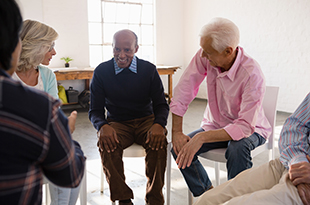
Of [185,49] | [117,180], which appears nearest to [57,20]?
[185,49]

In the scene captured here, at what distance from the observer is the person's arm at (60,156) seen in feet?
2.36

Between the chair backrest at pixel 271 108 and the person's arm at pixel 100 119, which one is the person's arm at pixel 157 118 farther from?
the chair backrest at pixel 271 108

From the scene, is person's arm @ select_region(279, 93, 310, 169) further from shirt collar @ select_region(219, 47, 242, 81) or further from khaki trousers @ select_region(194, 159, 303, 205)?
shirt collar @ select_region(219, 47, 242, 81)

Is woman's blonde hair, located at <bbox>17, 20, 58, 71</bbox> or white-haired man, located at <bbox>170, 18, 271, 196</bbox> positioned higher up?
woman's blonde hair, located at <bbox>17, 20, 58, 71</bbox>

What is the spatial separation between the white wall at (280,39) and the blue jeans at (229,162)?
3.83 meters

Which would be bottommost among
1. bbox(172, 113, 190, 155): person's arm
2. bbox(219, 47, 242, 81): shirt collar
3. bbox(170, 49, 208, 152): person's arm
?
bbox(172, 113, 190, 155): person's arm

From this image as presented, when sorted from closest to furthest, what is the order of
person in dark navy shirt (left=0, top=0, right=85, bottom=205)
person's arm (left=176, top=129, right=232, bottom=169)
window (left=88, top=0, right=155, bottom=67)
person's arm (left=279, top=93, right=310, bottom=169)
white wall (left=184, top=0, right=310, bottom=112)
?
1. person in dark navy shirt (left=0, top=0, right=85, bottom=205)
2. person's arm (left=279, top=93, right=310, bottom=169)
3. person's arm (left=176, top=129, right=232, bottom=169)
4. white wall (left=184, top=0, right=310, bottom=112)
5. window (left=88, top=0, right=155, bottom=67)

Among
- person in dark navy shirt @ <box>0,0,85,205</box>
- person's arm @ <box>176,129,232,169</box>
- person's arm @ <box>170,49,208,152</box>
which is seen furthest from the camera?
person's arm @ <box>170,49,208,152</box>

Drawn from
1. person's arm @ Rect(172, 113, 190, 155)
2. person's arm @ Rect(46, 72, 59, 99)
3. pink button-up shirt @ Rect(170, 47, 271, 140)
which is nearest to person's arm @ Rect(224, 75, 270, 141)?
pink button-up shirt @ Rect(170, 47, 271, 140)

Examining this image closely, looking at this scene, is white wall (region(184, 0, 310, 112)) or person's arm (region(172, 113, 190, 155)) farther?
white wall (region(184, 0, 310, 112))

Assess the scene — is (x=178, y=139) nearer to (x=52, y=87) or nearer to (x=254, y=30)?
(x=52, y=87)

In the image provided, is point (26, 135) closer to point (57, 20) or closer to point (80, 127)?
Answer: point (80, 127)

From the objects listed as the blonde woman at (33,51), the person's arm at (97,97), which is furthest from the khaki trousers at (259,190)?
the blonde woman at (33,51)

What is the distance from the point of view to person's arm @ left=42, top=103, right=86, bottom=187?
0.72m
